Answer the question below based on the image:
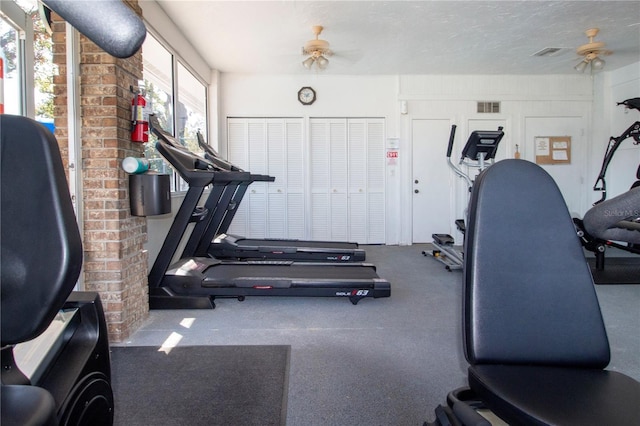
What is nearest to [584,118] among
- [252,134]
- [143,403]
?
[252,134]

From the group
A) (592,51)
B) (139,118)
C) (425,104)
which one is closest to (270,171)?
(425,104)

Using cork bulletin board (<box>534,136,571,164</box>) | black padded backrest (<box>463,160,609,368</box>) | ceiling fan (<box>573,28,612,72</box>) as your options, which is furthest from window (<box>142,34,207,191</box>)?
cork bulletin board (<box>534,136,571,164</box>)

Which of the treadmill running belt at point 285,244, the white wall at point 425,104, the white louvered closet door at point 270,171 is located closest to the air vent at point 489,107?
the white wall at point 425,104

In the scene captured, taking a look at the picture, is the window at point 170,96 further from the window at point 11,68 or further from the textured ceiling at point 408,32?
the window at point 11,68

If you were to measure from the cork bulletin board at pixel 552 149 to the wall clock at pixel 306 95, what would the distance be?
3867mm

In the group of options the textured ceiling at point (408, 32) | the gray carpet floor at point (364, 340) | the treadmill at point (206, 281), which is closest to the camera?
the gray carpet floor at point (364, 340)

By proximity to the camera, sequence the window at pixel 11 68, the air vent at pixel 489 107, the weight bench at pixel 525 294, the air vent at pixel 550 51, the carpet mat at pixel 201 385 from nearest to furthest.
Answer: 1. the weight bench at pixel 525 294
2. the carpet mat at pixel 201 385
3. the window at pixel 11 68
4. the air vent at pixel 550 51
5. the air vent at pixel 489 107

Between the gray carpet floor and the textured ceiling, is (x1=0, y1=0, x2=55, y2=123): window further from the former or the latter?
the textured ceiling

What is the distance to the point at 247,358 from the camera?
8.23 feet

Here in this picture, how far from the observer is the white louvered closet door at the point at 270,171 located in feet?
21.9

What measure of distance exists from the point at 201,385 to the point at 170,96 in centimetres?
360

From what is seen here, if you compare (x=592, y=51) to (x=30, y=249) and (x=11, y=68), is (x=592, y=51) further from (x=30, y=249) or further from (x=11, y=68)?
(x=30, y=249)

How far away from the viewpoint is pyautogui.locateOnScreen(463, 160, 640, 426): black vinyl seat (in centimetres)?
116

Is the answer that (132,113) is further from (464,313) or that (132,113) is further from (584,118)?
(584,118)
